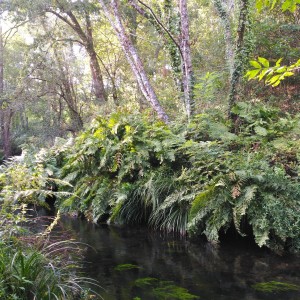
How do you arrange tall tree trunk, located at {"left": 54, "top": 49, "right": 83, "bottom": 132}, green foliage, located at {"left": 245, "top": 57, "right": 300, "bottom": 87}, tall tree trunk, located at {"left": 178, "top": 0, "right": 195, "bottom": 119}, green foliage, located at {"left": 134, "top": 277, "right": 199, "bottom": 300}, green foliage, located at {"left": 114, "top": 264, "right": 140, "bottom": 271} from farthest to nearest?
tall tree trunk, located at {"left": 54, "top": 49, "right": 83, "bottom": 132}
tall tree trunk, located at {"left": 178, "top": 0, "right": 195, "bottom": 119}
green foliage, located at {"left": 114, "top": 264, "right": 140, "bottom": 271}
green foliage, located at {"left": 134, "top": 277, "right": 199, "bottom": 300}
green foliage, located at {"left": 245, "top": 57, "right": 300, "bottom": 87}

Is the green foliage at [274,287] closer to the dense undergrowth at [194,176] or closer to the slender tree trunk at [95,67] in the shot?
the dense undergrowth at [194,176]

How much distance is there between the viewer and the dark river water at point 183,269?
12.6 feet

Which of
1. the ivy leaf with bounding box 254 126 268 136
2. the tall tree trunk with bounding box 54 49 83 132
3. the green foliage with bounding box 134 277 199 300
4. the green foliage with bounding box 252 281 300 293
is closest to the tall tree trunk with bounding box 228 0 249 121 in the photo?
the ivy leaf with bounding box 254 126 268 136

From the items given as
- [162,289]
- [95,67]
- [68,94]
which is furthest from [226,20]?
[68,94]

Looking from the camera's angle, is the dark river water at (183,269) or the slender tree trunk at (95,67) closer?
the dark river water at (183,269)

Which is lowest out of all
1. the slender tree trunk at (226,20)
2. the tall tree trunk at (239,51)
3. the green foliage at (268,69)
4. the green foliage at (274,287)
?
the green foliage at (274,287)

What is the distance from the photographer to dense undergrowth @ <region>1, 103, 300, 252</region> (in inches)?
207

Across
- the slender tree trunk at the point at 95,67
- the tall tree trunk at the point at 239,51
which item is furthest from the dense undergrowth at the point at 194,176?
the slender tree trunk at the point at 95,67

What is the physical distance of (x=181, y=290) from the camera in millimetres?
3920

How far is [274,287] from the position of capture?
3930 millimetres

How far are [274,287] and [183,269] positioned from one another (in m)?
1.21

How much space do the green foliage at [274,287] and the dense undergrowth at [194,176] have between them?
88 centimetres

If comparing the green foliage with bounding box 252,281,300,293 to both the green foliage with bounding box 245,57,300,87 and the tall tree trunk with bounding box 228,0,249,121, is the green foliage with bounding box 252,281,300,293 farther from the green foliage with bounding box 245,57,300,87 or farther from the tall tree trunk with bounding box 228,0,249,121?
the tall tree trunk with bounding box 228,0,249,121

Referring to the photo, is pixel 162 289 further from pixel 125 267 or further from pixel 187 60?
pixel 187 60
